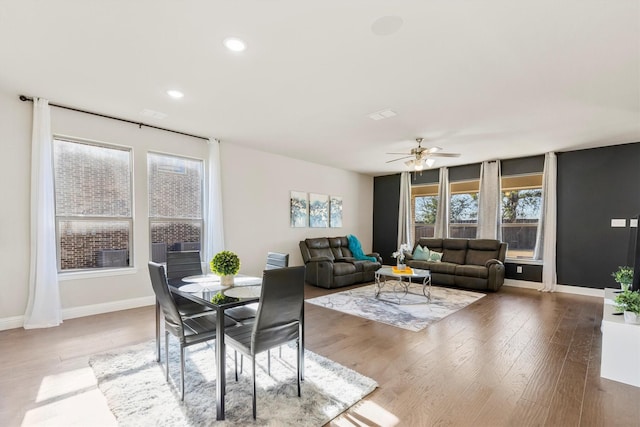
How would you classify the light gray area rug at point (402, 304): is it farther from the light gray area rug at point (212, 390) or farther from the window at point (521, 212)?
the window at point (521, 212)

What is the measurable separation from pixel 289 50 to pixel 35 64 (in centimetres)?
233

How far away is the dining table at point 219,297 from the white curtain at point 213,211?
2.01 metres

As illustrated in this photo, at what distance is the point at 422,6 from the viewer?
190 centimetres

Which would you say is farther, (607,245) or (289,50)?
(607,245)

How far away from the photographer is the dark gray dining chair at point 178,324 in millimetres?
2088

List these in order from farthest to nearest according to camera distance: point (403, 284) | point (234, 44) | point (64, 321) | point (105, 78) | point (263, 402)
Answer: point (403, 284)
point (64, 321)
point (105, 78)
point (234, 44)
point (263, 402)

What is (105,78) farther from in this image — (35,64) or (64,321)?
(64,321)

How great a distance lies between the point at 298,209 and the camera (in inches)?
259

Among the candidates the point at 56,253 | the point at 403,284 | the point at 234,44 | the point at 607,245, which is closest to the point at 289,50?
the point at 234,44

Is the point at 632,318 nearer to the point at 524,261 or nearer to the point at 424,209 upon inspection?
the point at 524,261

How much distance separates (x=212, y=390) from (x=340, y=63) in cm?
284

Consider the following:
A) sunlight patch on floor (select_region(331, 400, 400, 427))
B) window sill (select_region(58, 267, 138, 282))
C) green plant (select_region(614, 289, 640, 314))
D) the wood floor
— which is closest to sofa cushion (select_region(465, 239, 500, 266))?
the wood floor

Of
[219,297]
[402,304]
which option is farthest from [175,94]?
[402,304]

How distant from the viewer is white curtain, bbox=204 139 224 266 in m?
4.91
